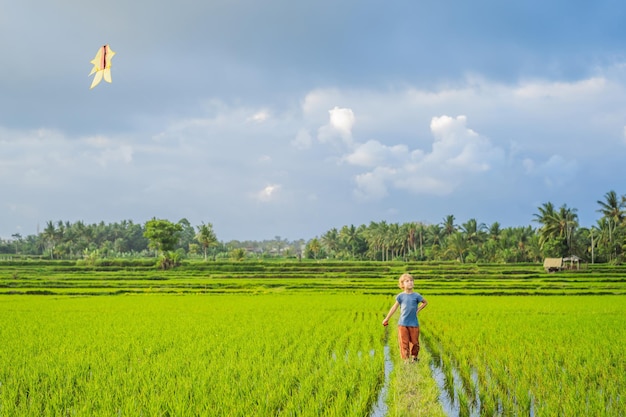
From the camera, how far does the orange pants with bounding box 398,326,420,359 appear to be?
6496mm

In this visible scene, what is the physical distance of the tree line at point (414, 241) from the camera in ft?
151

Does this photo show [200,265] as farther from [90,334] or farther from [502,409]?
[502,409]

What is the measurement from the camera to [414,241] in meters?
66.4

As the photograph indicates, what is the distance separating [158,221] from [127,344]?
48.4 metres

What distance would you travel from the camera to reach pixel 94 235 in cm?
8419

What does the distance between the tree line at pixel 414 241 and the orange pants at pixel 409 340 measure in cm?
4256

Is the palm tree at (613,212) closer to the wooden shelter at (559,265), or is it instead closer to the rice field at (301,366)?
the wooden shelter at (559,265)

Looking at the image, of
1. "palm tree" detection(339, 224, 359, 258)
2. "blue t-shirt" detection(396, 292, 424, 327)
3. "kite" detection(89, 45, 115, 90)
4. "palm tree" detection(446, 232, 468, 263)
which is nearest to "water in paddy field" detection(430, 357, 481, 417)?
"blue t-shirt" detection(396, 292, 424, 327)

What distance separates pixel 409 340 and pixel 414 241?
61028mm

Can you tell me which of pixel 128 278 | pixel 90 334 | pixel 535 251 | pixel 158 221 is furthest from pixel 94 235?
pixel 90 334

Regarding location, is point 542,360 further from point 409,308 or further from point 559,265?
point 559,265

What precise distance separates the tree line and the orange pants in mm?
42555

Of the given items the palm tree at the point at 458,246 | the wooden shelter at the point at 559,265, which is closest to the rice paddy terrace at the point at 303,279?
the wooden shelter at the point at 559,265

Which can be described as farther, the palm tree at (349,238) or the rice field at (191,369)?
the palm tree at (349,238)
